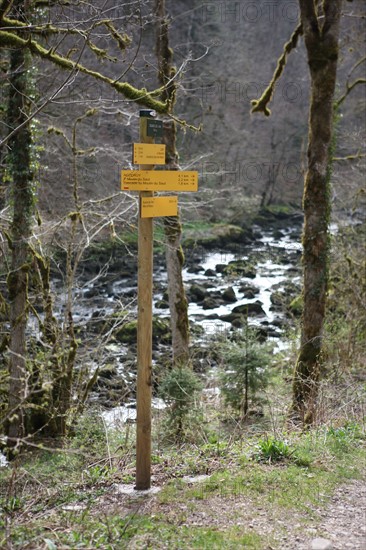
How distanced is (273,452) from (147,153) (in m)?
3.15

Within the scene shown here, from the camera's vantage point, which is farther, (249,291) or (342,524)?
(249,291)

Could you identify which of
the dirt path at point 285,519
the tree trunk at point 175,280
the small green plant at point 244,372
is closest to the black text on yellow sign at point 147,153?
the dirt path at point 285,519

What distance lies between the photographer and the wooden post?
19.3ft

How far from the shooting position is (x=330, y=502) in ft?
18.2

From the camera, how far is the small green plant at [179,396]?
10.2m

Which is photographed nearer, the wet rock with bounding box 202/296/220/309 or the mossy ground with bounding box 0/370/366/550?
the mossy ground with bounding box 0/370/366/550

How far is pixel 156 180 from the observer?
589 centimetres

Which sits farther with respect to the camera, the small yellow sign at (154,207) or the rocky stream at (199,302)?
the rocky stream at (199,302)

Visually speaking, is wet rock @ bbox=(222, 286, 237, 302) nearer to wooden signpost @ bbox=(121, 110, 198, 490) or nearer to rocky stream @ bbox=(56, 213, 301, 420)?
rocky stream @ bbox=(56, 213, 301, 420)

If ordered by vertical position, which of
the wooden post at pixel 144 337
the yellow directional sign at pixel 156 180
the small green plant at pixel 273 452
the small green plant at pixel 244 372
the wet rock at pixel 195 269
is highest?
the yellow directional sign at pixel 156 180

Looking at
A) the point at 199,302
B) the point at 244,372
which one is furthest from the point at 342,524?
the point at 199,302

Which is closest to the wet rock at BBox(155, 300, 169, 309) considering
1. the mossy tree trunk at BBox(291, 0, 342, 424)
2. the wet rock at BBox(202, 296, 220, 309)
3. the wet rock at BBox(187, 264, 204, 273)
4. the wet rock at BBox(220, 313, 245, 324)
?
the wet rock at BBox(202, 296, 220, 309)

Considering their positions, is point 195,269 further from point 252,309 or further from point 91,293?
point 91,293

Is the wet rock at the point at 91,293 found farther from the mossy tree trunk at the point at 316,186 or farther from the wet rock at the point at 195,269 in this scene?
the mossy tree trunk at the point at 316,186
